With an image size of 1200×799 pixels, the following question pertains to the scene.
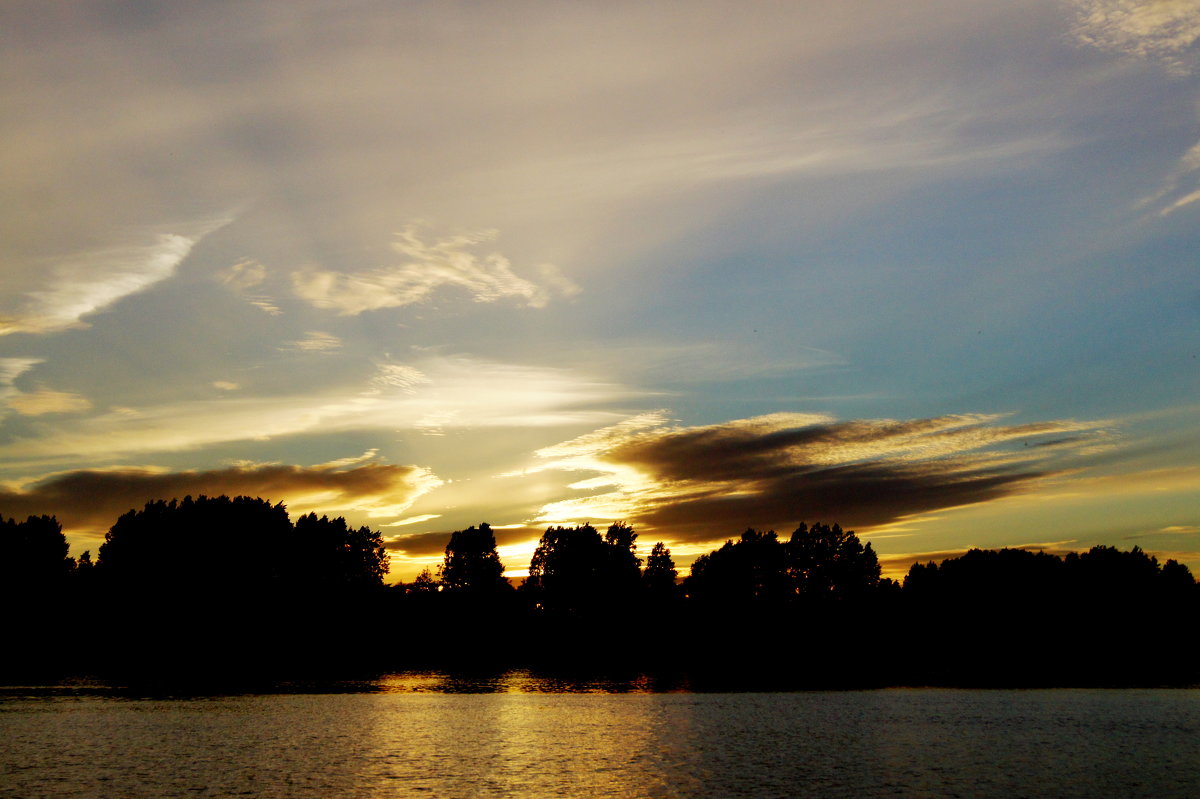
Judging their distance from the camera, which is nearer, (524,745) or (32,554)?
(524,745)

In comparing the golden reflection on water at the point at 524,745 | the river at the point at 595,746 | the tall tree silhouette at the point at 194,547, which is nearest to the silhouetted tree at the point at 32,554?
the tall tree silhouette at the point at 194,547

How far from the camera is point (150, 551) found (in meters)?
174

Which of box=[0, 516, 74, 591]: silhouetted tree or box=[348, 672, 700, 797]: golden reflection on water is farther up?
box=[0, 516, 74, 591]: silhouetted tree

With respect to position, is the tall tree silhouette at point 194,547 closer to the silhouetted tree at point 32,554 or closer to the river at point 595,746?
the silhouetted tree at point 32,554

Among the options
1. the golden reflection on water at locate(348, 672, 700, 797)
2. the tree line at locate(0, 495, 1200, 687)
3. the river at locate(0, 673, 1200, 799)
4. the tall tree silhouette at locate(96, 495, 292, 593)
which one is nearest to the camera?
the river at locate(0, 673, 1200, 799)

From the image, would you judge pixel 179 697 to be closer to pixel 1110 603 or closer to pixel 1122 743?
pixel 1122 743

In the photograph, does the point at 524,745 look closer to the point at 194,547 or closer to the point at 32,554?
the point at 194,547

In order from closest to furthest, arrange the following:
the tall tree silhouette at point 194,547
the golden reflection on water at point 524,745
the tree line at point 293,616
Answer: the golden reflection on water at point 524,745 < the tree line at point 293,616 < the tall tree silhouette at point 194,547

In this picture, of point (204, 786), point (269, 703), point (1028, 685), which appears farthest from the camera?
point (1028, 685)

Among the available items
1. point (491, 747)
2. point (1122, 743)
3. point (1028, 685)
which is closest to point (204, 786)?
point (491, 747)

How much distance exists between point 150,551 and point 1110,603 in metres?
198

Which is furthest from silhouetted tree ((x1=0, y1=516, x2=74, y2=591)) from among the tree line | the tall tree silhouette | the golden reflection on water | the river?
the golden reflection on water

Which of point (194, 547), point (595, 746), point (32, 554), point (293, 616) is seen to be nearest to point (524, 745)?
point (595, 746)

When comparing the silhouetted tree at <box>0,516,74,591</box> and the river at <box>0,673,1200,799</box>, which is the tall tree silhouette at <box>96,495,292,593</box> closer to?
the silhouetted tree at <box>0,516,74,591</box>
